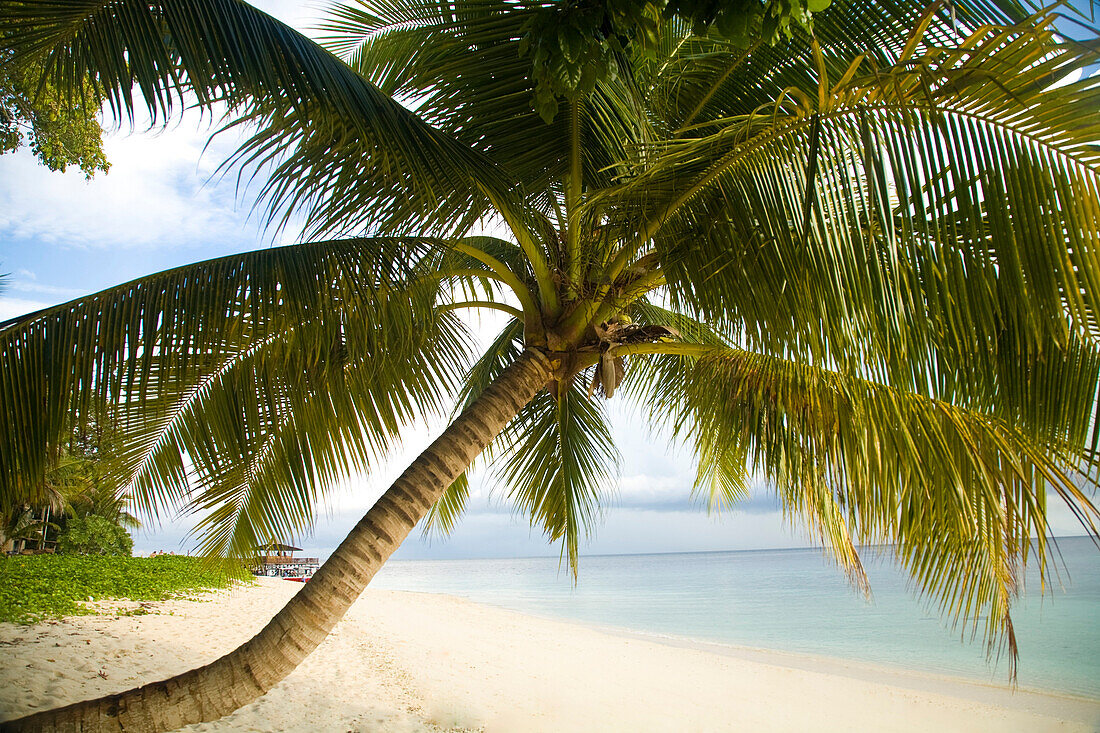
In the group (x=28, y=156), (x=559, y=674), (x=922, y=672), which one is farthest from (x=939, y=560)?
(x=922, y=672)

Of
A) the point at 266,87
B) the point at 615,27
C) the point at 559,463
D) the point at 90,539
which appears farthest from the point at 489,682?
the point at 90,539

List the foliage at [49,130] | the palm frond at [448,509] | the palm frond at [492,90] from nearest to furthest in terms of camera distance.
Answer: the palm frond at [492,90]
the foliage at [49,130]
the palm frond at [448,509]

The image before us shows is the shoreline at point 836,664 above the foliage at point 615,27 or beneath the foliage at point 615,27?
beneath

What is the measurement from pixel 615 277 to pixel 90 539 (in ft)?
43.2

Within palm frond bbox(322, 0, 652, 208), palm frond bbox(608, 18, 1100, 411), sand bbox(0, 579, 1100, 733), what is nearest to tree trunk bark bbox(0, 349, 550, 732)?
palm frond bbox(322, 0, 652, 208)

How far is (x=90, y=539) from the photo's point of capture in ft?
40.5

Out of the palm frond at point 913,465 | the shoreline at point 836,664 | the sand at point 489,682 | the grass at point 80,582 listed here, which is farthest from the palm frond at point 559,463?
the shoreline at point 836,664

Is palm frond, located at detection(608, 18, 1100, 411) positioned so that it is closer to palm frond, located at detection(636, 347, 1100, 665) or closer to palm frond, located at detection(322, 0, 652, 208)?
palm frond, located at detection(636, 347, 1100, 665)

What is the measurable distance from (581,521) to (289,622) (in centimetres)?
335

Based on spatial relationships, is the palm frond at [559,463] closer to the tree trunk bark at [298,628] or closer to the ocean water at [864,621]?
the ocean water at [864,621]

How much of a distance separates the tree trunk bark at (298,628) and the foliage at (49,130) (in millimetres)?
2366

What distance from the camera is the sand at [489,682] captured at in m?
5.00

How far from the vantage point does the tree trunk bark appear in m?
2.41

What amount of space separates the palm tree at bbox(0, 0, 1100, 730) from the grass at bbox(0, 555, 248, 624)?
1.75 metres
